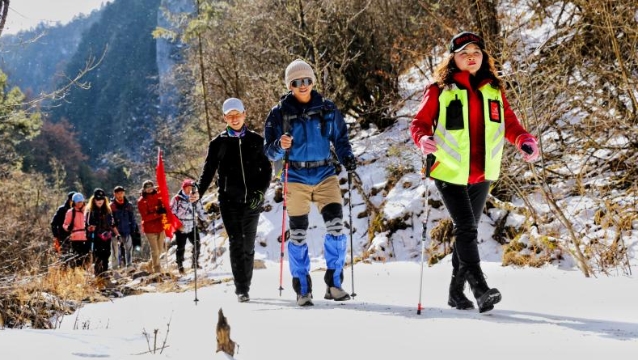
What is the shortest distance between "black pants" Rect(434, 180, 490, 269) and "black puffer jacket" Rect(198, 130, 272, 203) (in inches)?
88.3

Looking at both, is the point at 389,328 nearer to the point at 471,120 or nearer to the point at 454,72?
the point at 471,120

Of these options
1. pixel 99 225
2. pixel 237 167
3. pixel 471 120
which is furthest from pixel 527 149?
pixel 99 225

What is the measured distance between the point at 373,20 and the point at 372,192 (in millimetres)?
4823

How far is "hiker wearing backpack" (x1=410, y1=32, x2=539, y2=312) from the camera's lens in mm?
3852

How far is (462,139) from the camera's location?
386 centimetres

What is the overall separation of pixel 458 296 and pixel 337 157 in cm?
170

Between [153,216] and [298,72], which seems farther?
[153,216]

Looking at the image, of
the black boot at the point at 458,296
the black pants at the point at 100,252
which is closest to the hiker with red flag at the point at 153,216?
the black pants at the point at 100,252

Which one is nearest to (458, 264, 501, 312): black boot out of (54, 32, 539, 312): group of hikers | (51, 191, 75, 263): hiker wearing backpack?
(54, 32, 539, 312): group of hikers

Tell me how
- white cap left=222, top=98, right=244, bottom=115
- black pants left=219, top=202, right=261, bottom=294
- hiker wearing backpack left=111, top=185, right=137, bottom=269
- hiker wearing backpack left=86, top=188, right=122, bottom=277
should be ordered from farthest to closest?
hiker wearing backpack left=111, top=185, right=137, bottom=269
hiker wearing backpack left=86, top=188, right=122, bottom=277
white cap left=222, top=98, right=244, bottom=115
black pants left=219, top=202, right=261, bottom=294

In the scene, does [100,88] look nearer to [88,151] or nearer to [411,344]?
[88,151]

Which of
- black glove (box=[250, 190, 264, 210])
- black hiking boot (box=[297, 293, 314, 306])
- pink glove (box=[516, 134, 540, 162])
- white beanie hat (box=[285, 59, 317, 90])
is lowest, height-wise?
black hiking boot (box=[297, 293, 314, 306])

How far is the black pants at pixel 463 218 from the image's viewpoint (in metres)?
3.82

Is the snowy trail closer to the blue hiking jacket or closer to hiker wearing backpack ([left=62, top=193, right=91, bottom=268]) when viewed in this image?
the blue hiking jacket
